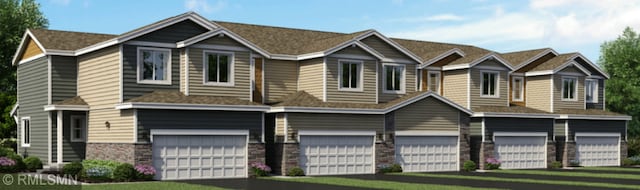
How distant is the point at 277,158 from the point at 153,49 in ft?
23.8

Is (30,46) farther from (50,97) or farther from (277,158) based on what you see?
(277,158)

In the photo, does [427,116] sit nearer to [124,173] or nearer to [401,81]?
[401,81]

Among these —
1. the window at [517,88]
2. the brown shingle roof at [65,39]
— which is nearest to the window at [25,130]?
the brown shingle roof at [65,39]

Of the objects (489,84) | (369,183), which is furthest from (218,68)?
(489,84)

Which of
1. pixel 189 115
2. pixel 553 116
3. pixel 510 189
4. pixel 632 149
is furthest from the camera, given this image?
pixel 632 149

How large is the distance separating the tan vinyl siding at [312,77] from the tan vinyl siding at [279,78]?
364mm

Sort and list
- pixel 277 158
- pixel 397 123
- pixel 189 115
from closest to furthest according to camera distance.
A: pixel 189 115 → pixel 277 158 → pixel 397 123

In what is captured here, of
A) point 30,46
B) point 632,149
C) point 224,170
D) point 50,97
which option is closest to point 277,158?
point 224,170

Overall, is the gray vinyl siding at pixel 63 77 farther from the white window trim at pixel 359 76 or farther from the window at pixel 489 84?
the window at pixel 489 84

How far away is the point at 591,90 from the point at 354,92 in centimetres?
2032

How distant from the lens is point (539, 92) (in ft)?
173

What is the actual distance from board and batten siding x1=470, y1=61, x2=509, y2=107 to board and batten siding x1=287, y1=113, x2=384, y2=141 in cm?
921

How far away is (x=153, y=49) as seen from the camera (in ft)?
121

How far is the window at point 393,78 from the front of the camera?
149 feet
